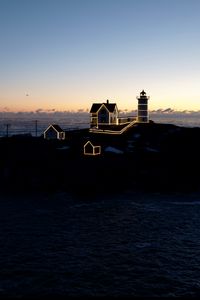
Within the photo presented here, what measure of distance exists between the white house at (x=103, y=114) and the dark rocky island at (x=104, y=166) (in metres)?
16.9

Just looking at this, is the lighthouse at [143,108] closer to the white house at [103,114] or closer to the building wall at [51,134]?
the white house at [103,114]

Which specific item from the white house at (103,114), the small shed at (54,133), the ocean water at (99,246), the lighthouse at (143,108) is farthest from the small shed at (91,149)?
the lighthouse at (143,108)

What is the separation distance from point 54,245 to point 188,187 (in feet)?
124

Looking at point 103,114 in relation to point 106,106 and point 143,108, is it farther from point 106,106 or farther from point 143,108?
point 143,108

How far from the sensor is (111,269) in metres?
35.8

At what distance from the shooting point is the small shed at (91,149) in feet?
273

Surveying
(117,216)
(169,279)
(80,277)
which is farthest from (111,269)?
(117,216)

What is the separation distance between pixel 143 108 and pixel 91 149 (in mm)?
41353

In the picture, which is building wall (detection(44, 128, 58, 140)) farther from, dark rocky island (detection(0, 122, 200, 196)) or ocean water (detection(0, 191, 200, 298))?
ocean water (detection(0, 191, 200, 298))

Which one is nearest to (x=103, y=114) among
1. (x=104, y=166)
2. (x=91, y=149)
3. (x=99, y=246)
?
(x=91, y=149)

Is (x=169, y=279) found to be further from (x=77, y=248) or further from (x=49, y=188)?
(x=49, y=188)

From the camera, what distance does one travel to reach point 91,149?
83438 millimetres

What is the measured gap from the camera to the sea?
32.2 m

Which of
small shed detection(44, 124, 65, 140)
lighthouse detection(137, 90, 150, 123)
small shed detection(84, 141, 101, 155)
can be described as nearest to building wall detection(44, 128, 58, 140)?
small shed detection(44, 124, 65, 140)
